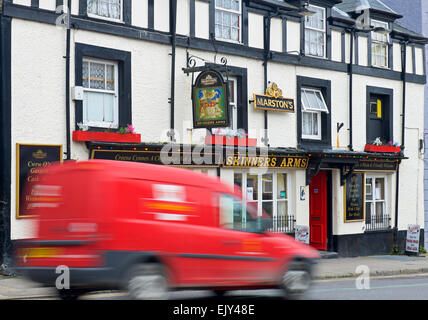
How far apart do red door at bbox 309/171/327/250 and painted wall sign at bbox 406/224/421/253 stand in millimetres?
3183

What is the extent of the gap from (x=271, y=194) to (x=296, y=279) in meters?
9.82

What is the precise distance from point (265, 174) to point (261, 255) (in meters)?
10.2

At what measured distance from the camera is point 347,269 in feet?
60.3

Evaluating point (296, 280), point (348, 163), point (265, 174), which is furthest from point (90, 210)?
point (348, 163)

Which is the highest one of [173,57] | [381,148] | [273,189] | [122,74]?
[173,57]

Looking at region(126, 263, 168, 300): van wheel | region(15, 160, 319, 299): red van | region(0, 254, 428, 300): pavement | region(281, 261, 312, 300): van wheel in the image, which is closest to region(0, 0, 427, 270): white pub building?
region(15, 160, 319, 299): red van

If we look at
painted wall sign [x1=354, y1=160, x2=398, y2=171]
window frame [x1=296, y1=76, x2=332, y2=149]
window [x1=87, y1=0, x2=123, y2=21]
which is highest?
window [x1=87, y1=0, x2=123, y2=21]

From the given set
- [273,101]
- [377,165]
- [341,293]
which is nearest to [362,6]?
[377,165]

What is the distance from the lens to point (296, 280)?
435 inches

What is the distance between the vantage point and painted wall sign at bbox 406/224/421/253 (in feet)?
75.6

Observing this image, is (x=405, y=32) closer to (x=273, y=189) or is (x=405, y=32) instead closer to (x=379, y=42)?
(x=379, y=42)

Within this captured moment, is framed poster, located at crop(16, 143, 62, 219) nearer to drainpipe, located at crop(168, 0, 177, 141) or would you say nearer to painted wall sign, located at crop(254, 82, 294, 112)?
drainpipe, located at crop(168, 0, 177, 141)
